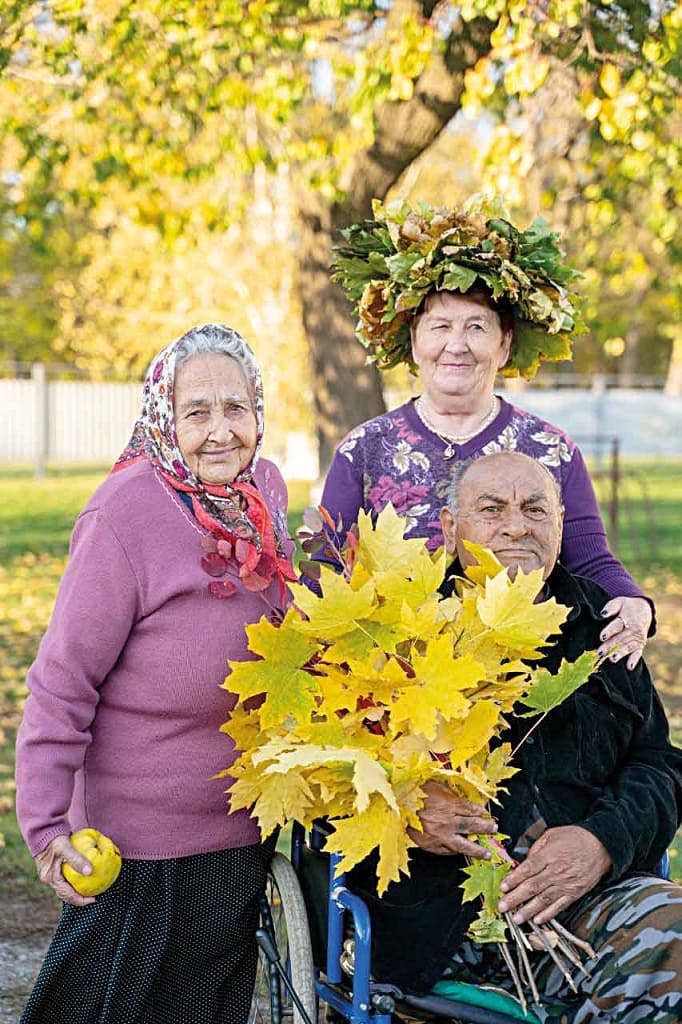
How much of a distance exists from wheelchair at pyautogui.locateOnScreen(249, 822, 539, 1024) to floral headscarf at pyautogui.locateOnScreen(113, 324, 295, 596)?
0.57 m

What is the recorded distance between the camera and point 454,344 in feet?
11.0

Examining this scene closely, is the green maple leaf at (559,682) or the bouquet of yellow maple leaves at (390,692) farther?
the green maple leaf at (559,682)

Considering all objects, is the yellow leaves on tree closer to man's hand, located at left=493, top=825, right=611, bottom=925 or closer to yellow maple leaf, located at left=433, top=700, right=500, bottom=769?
yellow maple leaf, located at left=433, top=700, right=500, bottom=769

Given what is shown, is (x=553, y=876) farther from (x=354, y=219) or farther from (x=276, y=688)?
(x=354, y=219)

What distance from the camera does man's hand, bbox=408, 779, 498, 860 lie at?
8.25 feet

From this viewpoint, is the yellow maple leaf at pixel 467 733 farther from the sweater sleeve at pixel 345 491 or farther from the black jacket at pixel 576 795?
the sweater sleeve at pixel 345 491

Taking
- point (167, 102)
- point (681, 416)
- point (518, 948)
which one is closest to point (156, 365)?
point (518, 948)

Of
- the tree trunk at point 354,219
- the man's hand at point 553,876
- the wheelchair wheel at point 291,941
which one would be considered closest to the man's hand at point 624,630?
the man's hand at point 553,876

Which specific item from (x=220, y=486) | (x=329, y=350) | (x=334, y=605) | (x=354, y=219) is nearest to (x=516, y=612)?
(x=334, y=605)

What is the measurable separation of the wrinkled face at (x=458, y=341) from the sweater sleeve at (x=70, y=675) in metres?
1.08

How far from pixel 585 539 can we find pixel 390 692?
110 cm

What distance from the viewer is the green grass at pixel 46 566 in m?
6.10

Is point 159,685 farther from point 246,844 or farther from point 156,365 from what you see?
point 156,365

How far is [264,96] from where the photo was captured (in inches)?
314
